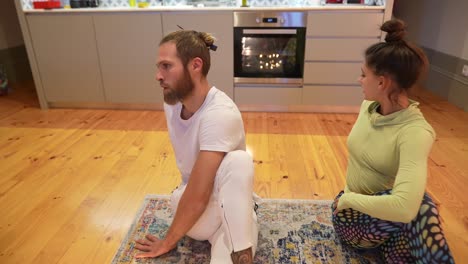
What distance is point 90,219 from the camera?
1782 mm

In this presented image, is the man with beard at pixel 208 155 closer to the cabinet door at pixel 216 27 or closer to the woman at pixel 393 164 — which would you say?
the woman at pixel 393 164

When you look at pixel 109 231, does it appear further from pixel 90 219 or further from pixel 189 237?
pixel 189 237

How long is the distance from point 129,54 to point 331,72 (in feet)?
6.16

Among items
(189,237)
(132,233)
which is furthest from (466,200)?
(132,233)

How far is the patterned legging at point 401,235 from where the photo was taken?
1.14 meters

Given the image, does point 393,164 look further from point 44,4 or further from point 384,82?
point 44,4

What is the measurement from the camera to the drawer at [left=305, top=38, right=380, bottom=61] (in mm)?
3068

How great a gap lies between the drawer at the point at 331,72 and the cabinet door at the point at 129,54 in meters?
1.41

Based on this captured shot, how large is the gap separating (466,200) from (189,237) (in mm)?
1507

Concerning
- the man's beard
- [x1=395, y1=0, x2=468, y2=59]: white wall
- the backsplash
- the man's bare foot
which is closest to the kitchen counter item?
the backsplash

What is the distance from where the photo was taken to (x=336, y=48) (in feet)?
10.2

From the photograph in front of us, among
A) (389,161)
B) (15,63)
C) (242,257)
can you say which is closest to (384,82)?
(389,161)

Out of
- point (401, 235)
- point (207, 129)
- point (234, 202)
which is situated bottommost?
point (401, 235)

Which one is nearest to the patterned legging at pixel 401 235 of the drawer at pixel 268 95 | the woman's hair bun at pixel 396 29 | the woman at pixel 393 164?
the woman at pixel 393 164
